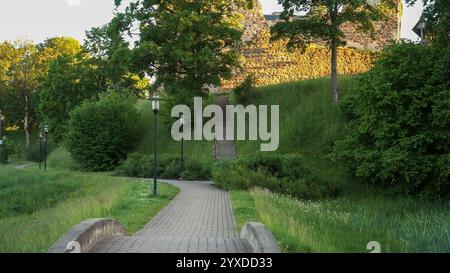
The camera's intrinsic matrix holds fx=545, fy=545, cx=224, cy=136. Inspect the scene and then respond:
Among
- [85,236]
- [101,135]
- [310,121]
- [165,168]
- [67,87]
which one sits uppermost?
[67,87]

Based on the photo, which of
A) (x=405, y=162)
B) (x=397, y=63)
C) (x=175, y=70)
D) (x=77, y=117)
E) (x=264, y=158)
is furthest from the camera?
(x=77, y=117)

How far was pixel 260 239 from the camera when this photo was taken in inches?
295

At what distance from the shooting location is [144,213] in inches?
614

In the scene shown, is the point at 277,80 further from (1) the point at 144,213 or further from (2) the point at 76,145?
(1) the point at 144,213

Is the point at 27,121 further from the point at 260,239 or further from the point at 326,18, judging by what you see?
the point at 260,239

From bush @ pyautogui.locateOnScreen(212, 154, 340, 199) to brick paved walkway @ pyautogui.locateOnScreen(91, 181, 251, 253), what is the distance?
3.16 feet

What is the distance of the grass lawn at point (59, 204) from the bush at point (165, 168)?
416 centimetres

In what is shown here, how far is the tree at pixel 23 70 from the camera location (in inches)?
2726

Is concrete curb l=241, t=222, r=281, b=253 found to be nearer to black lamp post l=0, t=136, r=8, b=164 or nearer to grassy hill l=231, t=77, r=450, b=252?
grassy hill l=231, t=77, r=450, b=252

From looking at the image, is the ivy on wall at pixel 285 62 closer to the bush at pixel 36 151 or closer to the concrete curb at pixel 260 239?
the bush at pixel 36 151

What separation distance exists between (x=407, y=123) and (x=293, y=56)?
2697 centimetres

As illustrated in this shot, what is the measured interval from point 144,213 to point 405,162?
36.3ft

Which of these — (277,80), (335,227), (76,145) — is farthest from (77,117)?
(335,227)

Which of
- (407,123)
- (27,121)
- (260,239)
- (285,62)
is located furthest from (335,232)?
(27,121)
